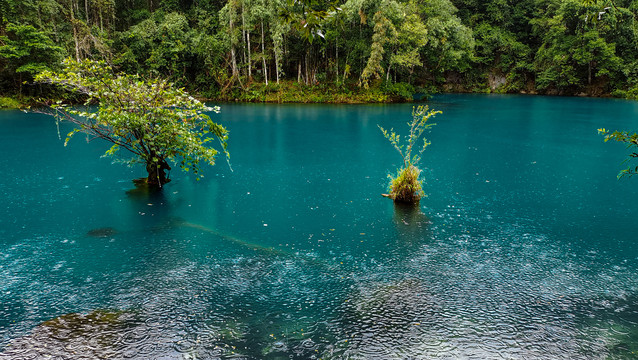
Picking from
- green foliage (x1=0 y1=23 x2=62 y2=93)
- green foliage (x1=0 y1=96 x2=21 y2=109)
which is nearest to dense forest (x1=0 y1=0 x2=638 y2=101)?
green foliage (x1=0 y1=23 x2=62 y2=93)

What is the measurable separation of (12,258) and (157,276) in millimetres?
3093

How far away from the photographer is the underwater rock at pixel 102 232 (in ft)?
30.1

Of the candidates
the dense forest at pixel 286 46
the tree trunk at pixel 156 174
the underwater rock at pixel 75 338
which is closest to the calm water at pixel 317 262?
the underwater rock at pixel 75 338

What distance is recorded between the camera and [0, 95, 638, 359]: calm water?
568 cm

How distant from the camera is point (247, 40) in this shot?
40.5 m

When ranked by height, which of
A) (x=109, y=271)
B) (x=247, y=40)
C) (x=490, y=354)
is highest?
(x=247, y=40)

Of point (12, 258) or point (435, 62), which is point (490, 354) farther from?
point (435, 62)

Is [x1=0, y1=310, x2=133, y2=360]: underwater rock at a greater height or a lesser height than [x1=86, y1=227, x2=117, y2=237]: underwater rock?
lesser

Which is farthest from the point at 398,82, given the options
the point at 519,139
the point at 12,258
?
the point at 12,258

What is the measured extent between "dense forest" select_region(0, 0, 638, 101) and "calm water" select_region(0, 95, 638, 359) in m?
22.1

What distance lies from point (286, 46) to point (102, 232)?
34.5 m

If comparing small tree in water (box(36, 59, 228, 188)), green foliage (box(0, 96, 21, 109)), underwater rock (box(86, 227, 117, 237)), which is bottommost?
underwater rock (box(86, 227, 117, 237))

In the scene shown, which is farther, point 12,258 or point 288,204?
point 288,204

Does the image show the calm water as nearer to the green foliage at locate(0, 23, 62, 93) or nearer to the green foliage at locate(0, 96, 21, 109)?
the green foliage at locate(0, 23, 62, 93)
